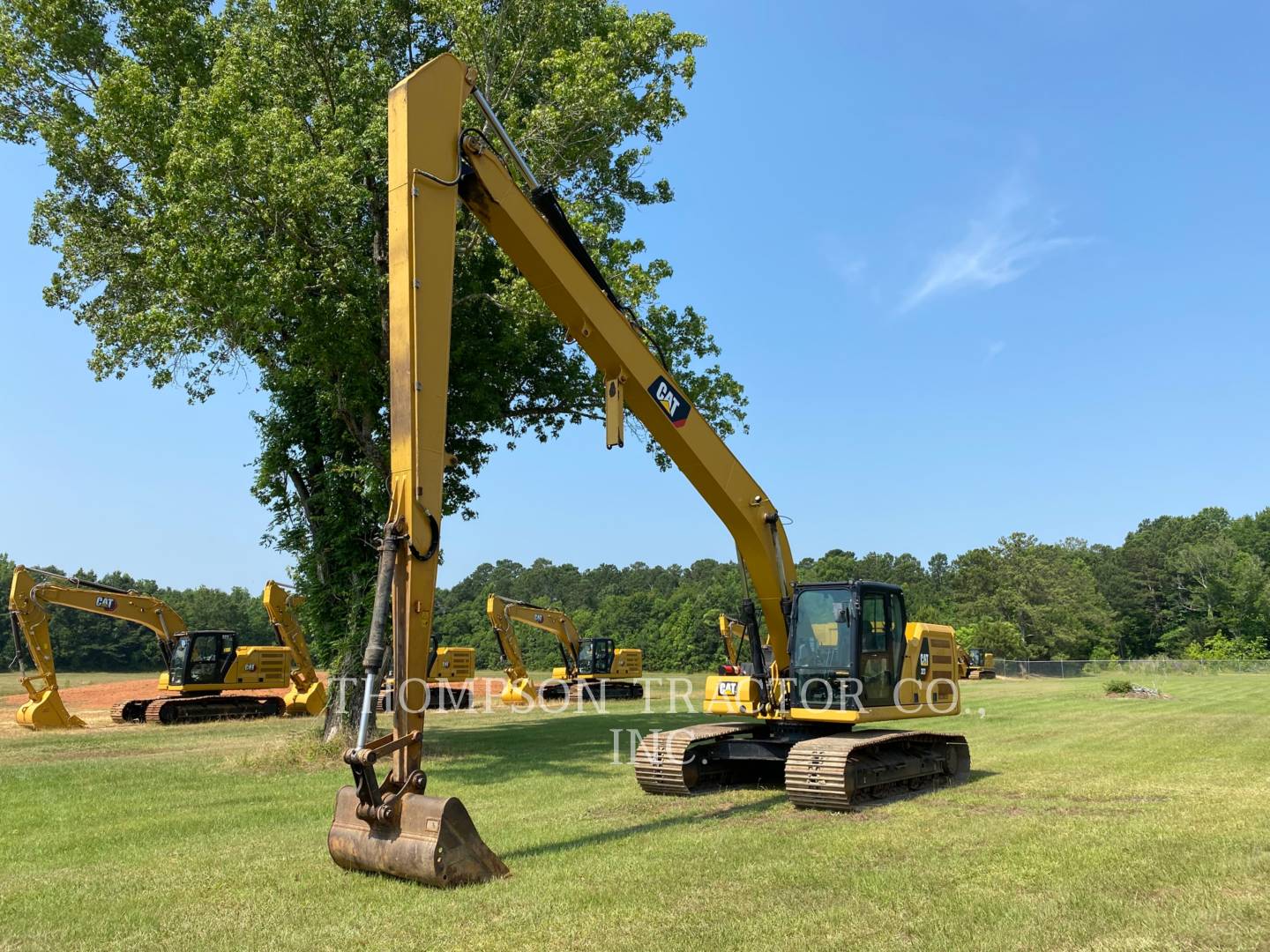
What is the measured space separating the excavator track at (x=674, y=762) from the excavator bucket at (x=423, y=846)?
426 centimetres

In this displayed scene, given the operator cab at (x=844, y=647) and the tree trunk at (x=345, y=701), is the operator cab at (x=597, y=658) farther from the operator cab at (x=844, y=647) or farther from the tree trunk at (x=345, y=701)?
the operator cab at (x=844, y=647)

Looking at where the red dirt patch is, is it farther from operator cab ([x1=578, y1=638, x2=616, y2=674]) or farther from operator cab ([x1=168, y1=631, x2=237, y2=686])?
operator cab ([x1=578, y1=638, x2=616, y2=674])

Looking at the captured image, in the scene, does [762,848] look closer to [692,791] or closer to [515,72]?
[692,791]

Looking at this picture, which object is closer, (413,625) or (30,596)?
(413,625)

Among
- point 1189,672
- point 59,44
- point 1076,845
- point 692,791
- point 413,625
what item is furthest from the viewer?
point 1189,672

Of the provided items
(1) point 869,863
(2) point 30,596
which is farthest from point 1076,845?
(2) point 30,596

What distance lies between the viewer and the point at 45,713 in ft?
79.0

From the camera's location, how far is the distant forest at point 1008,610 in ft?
261

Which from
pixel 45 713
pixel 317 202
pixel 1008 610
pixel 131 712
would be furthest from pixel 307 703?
pixel 1008 610

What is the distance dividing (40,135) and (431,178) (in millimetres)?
13547

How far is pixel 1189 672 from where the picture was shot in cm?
5919

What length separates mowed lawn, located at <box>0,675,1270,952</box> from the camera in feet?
19.8

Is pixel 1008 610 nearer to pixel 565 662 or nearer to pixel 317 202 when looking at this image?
pixel 565 662

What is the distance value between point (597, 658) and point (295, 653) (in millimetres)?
12474
